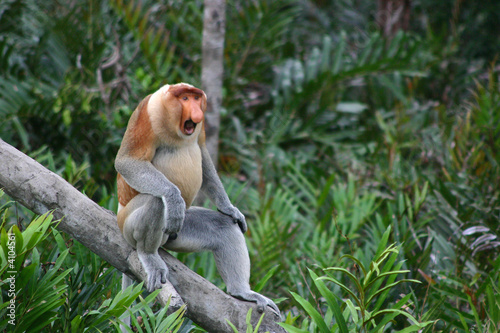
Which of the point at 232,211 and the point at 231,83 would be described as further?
the point at 231,83

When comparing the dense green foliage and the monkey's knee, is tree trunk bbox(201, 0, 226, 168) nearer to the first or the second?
the dense green foliage

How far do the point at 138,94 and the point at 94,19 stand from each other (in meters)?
0.97

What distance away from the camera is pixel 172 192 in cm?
180

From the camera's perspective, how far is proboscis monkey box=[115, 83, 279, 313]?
5.84 feet

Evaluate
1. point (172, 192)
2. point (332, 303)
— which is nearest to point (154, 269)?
point (172, 192)

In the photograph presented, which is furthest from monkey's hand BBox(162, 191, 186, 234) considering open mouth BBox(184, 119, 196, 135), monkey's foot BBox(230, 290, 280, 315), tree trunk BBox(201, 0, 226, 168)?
tree trunk BBox(201, 0, 226, 168)

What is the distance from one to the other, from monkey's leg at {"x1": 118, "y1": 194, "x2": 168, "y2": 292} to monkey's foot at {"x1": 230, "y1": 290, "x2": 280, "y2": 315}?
29cm

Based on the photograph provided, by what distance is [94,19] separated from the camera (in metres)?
4.36

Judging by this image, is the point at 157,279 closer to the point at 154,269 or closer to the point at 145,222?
the point at 154,269

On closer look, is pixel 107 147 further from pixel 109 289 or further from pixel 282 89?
pixel 109 289

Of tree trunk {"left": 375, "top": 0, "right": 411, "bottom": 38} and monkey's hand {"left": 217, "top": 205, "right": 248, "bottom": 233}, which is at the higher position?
tree trunk {"left": 375, "top": 0, "right": 411, "bottom": 38}

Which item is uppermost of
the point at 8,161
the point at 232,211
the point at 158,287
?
the point at 8,161

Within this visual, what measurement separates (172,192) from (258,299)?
1.61ft

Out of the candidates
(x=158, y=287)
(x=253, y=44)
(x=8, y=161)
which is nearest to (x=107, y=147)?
A: (x=253, y=44)
